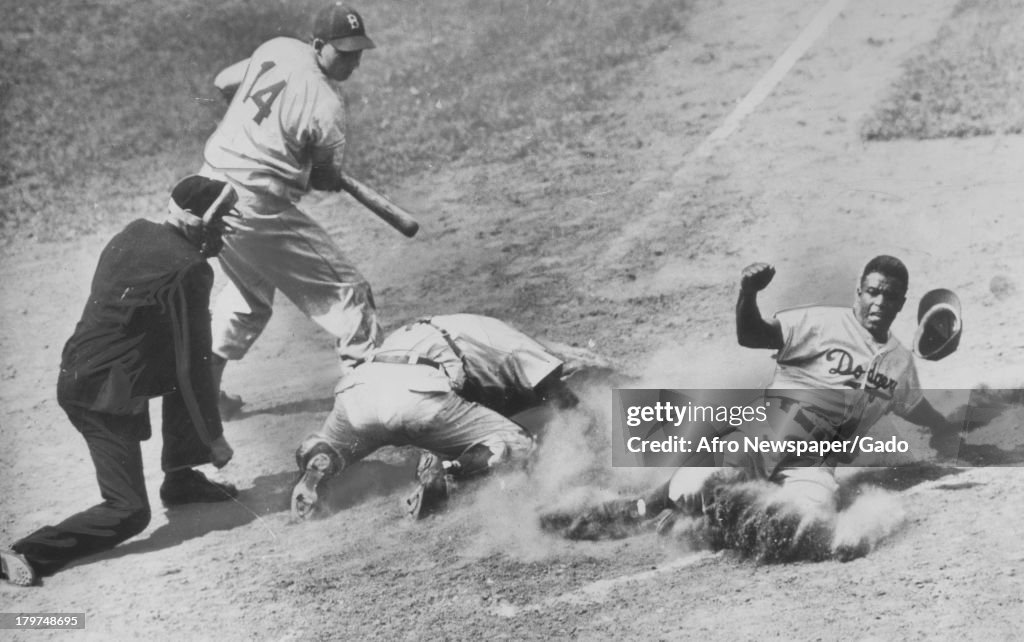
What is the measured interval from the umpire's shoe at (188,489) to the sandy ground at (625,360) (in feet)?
0.23

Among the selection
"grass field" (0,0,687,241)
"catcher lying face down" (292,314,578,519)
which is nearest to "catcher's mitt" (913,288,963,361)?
"catcher lying face down" (292,314,578,519)

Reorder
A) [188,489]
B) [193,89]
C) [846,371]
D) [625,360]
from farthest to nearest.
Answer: [193,89]
[625,360]
[188,489]
[846,371]

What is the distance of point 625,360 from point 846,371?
1069 mm

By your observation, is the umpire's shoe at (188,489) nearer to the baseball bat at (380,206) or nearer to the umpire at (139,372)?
the umpire at (139,372)

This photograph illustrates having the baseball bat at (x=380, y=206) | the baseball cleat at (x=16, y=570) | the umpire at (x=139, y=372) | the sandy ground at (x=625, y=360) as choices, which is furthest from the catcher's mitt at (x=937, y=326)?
the baseball cleat at (x=16, y=570)

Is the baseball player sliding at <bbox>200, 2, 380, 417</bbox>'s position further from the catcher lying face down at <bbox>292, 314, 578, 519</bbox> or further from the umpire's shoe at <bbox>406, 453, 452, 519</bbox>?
the umpire's shoe at <bbox>406, 453, 452, 519</bbox>

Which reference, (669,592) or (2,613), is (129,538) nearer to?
(2,613)

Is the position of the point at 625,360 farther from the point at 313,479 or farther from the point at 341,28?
the point at 341,28

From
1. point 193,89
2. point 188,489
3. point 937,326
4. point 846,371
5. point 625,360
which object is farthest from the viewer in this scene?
point 193,89

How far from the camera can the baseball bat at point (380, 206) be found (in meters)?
7.30

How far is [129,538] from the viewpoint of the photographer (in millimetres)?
7176

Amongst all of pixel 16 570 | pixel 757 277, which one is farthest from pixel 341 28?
pixel 16 570

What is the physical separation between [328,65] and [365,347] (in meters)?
1.37

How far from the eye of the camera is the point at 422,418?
278 inches
